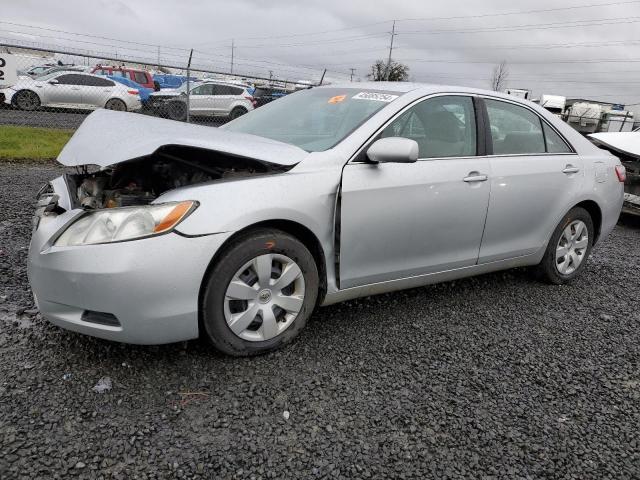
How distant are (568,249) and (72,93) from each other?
1630 centimetres

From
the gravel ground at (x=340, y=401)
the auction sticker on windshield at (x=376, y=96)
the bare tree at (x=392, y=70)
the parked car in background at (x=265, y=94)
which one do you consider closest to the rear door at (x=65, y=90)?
the parked car in background at (x=265, y=94)

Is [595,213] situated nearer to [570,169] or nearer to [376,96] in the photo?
[570,169]

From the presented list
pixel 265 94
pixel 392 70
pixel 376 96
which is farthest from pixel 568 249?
pixel 392 70

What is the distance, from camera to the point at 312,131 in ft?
10.9

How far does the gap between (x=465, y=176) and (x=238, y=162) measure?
4.83 ft

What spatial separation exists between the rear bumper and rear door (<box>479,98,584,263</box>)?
2.07 m

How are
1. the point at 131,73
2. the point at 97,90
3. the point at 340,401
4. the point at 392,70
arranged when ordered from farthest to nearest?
1. the point at 392,70
2. the point at 131,73
3. the point at 97,90
4. the point at 340,401

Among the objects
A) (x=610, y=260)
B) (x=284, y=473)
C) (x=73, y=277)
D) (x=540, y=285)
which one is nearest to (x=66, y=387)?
(x=73, y=277)

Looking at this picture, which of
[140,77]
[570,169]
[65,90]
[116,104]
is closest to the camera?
[570,169]

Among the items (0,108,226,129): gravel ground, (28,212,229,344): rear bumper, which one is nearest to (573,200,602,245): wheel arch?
(28,212,229,344): rear bumper

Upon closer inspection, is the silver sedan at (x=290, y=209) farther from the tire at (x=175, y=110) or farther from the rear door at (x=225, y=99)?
the rear door at (x=225, y=99)

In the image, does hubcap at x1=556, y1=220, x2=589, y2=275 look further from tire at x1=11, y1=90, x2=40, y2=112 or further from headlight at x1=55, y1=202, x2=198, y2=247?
tire at x1=11, y1=90, x2=40, y2=112

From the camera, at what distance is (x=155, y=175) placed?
323cm

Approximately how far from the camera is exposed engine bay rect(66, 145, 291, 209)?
2.78m
